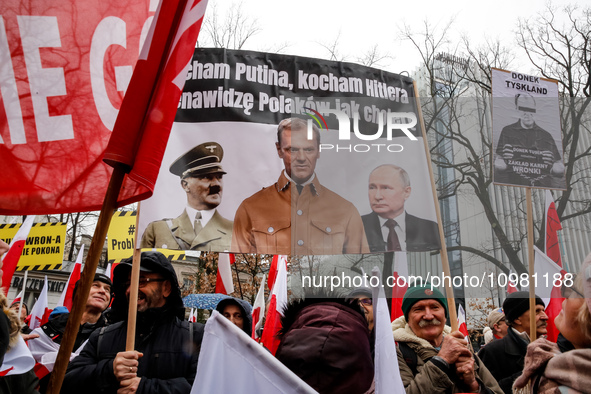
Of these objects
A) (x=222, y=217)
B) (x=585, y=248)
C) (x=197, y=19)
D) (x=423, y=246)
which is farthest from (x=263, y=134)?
(x=585, y=248)

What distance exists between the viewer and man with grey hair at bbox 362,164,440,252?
3.46 meters

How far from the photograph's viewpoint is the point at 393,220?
140 inches

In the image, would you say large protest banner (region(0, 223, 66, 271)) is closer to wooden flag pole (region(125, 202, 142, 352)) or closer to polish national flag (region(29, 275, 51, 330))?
polish national flag (region(29, 275, 51, 330))

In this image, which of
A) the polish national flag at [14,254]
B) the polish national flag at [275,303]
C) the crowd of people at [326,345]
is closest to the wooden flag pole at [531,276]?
the crowd of people at [326,345]

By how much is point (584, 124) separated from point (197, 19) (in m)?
3.83

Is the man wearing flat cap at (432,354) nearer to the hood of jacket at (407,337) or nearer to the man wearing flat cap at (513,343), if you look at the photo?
the hood of jacket at (407,337)

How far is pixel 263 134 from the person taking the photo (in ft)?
12.2

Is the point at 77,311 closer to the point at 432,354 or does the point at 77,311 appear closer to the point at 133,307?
the point at 133,307

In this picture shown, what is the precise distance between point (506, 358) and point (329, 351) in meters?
3.20

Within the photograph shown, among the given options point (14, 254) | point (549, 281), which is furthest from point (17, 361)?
point (14, 254)

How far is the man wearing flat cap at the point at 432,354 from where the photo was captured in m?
2.68

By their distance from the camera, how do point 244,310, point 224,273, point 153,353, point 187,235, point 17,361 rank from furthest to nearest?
point 224,273
point 244,310
point 187,235
point 153,353
point 17,361

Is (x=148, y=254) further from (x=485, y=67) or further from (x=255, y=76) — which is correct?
(x=485, y=67)

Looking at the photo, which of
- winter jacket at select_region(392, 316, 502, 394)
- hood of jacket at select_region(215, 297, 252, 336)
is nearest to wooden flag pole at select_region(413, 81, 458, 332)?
winter jacket at select_region(392, 316, 502, 394)
